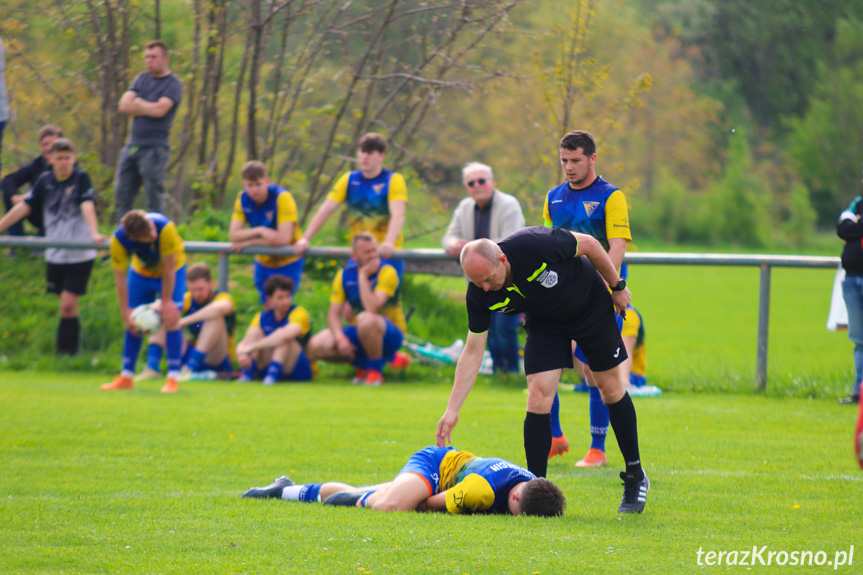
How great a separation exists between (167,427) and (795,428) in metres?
4.97

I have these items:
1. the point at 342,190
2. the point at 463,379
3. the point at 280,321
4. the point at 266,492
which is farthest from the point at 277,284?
the point at 463,379

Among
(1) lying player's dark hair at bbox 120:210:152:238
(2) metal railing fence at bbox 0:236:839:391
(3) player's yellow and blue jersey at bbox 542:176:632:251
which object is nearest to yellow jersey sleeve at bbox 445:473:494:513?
(3) player's yellow and blue jersey at bbox 542:176:632:251

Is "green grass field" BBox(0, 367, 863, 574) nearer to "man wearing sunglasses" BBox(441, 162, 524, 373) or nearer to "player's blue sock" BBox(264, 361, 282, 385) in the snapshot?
"player's blue sock" BBox(264, 361, 282, 385)

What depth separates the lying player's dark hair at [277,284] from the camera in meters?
10.2

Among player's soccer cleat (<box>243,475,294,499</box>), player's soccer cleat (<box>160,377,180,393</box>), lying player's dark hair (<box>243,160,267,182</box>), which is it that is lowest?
player's soccer cleat (<box>160,377,180,393</box>)

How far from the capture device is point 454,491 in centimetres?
507

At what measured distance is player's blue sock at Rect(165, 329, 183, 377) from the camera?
9883 millimetres

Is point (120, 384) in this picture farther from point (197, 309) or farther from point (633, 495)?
point (633, 495)

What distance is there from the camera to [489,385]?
34.1 ft

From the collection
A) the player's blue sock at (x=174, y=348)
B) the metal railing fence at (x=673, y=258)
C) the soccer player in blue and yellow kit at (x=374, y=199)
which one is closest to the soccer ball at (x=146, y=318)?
the player's blue sock at (x=174, y=348)

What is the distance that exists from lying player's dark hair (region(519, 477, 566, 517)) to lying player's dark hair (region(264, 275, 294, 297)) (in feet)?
18.8

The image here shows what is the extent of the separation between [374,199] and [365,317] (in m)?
1.38

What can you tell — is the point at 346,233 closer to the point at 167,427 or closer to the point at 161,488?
the point at 167,427

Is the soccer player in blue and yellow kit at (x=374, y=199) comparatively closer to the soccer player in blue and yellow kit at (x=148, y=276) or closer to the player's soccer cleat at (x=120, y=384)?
the soccer player in blue and yellow kit at (x=148, y=276)
